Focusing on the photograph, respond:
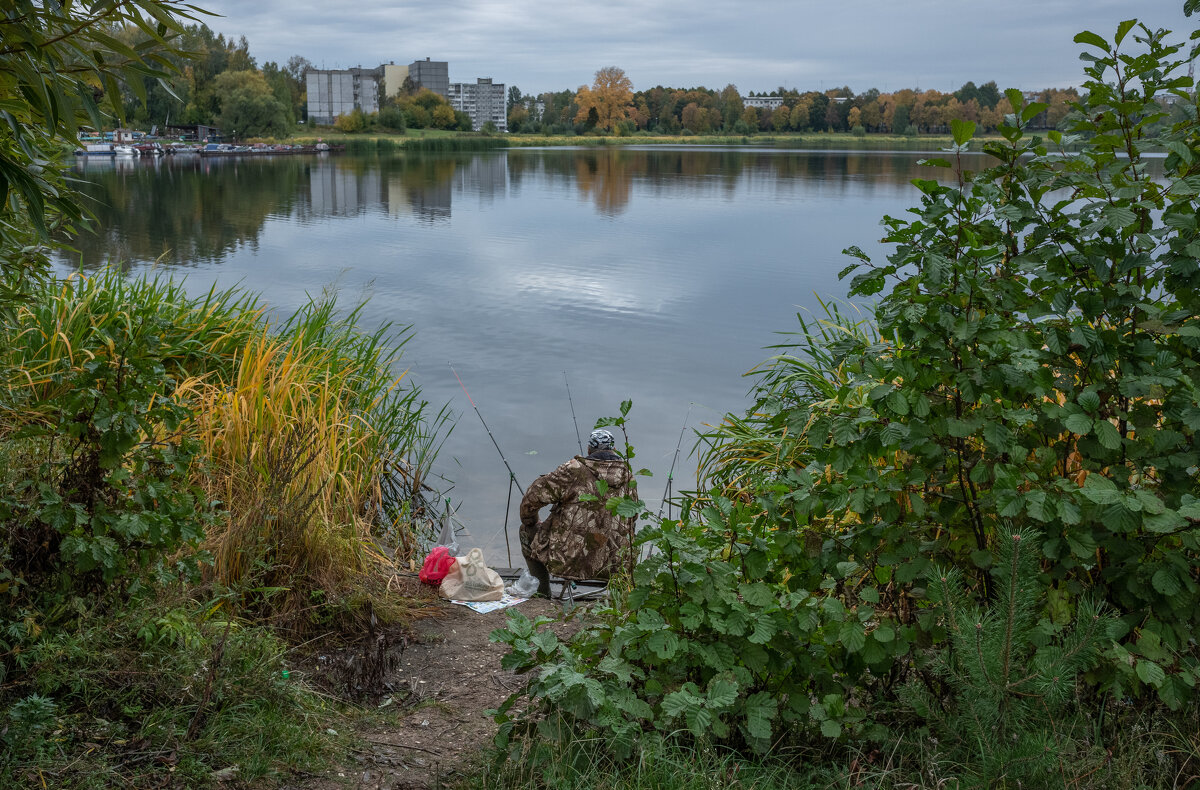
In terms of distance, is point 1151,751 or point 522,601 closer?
point 1151,751

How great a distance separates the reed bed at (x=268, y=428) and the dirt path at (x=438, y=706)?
487 millimetres

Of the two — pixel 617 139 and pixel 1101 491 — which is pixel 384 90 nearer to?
pixel 617 139

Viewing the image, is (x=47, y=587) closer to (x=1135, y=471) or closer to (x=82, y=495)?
(x=82, y=495)

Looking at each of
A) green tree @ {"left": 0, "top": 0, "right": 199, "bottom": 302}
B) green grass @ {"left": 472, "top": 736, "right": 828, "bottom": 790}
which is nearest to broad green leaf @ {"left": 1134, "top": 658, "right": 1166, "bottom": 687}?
green grass @ {"left": 472, "top": 736, "right": 828, "bottom": 790}

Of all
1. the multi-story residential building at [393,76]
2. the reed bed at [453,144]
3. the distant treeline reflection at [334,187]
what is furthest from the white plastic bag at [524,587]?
the multi-story residential building at [393,76]

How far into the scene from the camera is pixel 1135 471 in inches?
105

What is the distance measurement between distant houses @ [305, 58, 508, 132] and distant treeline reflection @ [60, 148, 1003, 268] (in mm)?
57638

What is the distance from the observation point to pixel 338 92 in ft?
431

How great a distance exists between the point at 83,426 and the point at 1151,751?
11.3 feet

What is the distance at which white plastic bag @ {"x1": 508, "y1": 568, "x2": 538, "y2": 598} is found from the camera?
5.75 meters

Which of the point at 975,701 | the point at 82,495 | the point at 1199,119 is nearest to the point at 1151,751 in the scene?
the point at 975,701

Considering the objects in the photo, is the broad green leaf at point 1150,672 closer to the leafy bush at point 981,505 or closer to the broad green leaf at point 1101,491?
the leafy bush at point 981,505

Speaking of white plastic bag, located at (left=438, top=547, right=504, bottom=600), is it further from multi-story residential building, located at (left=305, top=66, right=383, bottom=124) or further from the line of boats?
multi-story residential building, located at (left=305, top=66, right=383, bottom=124)

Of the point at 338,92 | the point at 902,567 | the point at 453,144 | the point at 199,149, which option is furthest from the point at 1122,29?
the point at 338,92
